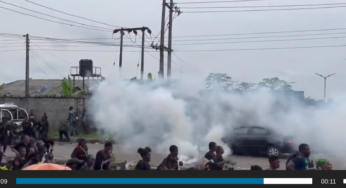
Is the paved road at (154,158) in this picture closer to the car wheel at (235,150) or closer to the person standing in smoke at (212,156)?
the car wheel at (235,150)

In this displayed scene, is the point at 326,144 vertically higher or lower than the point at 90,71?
lower

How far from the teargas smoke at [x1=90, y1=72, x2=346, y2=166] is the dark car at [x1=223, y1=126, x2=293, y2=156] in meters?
0.22

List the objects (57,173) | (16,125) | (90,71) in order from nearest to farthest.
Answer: (57,173) < (16,125) < (90,71)

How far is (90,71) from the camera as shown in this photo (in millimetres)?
37625

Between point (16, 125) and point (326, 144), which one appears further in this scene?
point (16, 125)

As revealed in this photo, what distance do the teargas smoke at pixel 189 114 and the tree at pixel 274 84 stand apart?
4.19 feet

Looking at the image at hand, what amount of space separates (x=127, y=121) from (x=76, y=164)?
947 centimetres

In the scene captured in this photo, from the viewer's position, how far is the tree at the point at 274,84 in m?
19.1

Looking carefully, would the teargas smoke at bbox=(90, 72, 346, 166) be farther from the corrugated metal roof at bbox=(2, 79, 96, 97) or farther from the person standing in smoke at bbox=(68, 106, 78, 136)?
the corrugated metal roof at bbox=(2, 79, 96, 97)

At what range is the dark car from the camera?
685 inches

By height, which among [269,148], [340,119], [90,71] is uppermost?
[90,71]

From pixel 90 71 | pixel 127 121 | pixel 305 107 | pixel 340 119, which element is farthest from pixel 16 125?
pixel 90 71

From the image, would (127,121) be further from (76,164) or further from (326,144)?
(76,164)

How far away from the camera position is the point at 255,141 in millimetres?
17828
